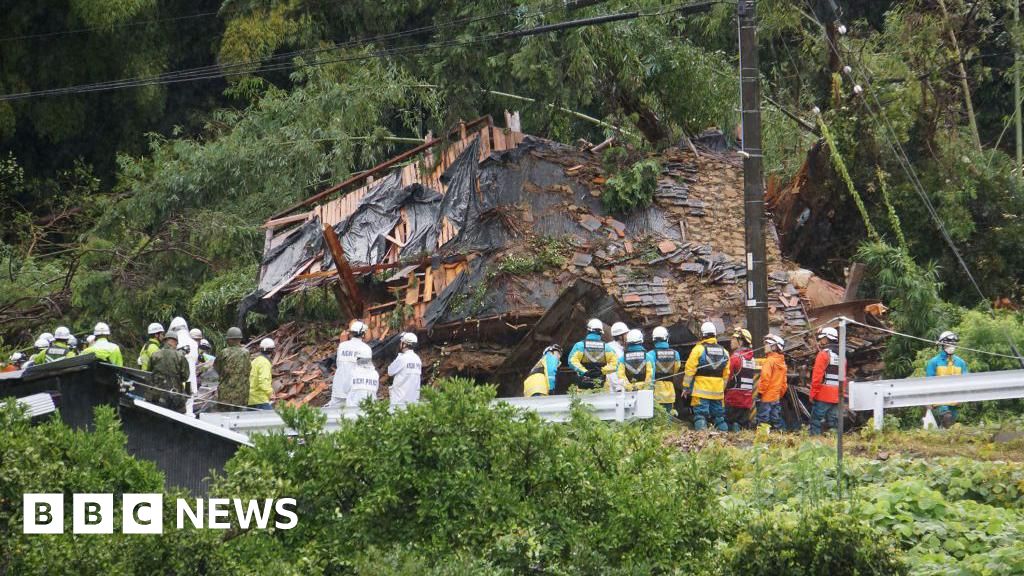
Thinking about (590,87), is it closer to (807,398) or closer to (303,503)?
(807,398)

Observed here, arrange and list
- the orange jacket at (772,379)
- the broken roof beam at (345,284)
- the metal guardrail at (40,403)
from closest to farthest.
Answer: the metal guardrail at (40,403) < the orange jacket at (772,379) < the broken roof beam at (345,284)

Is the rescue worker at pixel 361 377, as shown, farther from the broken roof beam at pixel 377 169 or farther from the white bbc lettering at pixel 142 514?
the broken roof beam at pixel 377 169

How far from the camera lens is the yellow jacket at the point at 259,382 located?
579 inches

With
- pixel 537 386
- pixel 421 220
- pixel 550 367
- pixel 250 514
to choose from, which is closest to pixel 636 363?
pixel 550 367

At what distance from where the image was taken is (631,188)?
65.4ft

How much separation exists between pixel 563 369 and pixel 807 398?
3686mm

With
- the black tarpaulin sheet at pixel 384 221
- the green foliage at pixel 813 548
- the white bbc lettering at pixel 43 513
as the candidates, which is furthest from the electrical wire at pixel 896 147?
the white bbc lettering at pixel 43 513

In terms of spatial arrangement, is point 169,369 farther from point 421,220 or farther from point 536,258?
point 421,220

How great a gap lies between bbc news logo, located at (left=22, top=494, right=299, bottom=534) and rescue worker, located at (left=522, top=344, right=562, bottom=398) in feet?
21.8

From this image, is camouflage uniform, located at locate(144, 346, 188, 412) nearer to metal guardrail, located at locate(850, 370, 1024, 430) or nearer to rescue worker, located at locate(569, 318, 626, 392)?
rescue worker, located at locate(569, 318, 626, 392)

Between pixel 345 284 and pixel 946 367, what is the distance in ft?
29.8

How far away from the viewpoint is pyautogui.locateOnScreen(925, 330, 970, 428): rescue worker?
14.9 metres

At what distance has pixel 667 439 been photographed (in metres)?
13.0

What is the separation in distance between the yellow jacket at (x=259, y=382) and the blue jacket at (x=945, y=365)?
7462mm
